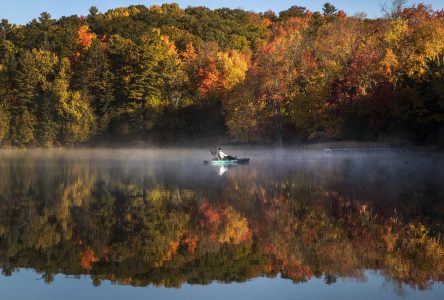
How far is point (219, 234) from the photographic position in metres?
13.3

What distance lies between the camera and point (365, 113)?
50781mm

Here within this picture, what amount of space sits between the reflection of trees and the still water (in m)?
0.03

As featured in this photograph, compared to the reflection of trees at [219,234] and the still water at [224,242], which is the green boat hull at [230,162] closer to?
the still water at [224,242]

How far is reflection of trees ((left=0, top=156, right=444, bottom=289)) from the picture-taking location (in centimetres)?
1038

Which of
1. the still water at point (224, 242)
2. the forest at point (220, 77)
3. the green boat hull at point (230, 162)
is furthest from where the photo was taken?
the forest at point (220, 77)

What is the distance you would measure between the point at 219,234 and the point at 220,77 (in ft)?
191

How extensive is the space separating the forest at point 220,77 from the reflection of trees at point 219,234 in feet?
93.7

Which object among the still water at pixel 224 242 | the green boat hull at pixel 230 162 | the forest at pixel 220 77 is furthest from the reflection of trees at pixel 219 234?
the forest at pixel 220 77

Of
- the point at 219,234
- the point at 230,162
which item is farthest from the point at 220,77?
the point at 219,234

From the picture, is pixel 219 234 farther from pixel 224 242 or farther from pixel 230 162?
pixel 230 162

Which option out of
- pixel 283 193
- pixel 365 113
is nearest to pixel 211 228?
pixel 283 193

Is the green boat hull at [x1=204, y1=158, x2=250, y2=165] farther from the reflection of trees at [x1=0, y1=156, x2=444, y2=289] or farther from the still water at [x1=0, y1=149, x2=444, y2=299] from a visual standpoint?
the reflection of trees at [x1=0, y1=156, x2=444, y2=289]

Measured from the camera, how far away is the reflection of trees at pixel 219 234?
10.4m

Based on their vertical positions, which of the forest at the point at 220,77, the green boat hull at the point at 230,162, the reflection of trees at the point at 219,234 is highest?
the forest at the point at 220,77
